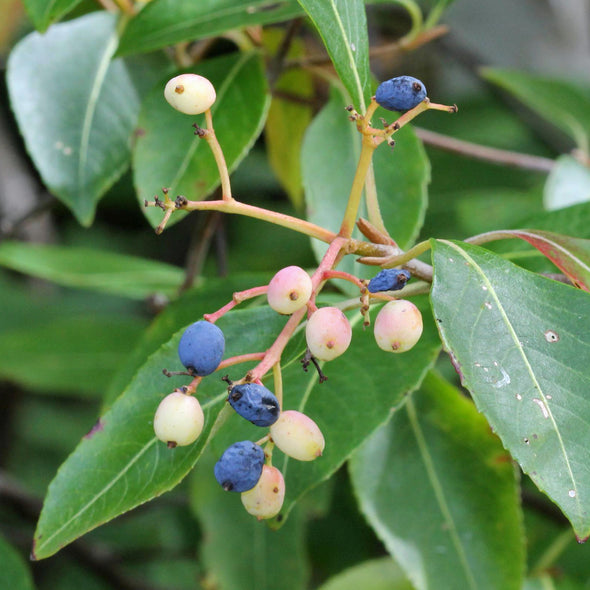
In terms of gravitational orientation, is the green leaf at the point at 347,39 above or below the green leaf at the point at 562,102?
above

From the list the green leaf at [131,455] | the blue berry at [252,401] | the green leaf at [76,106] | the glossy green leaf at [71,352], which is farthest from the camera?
the glossy green leaf at [71,352]

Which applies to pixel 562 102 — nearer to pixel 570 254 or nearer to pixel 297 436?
pixel 570 254

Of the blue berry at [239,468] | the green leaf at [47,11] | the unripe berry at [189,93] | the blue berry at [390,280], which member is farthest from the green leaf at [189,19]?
the blue berry at [239,468]

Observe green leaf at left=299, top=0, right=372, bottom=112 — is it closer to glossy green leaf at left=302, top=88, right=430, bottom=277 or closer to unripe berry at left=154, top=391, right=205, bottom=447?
A: glossy green leaf at left=302, top=88, right=430, bottom=277

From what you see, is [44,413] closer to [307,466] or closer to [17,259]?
[17,259]

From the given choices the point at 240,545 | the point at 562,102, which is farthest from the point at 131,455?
the point at 562,102

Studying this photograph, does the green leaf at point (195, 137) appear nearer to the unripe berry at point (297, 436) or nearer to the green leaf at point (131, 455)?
the green leaf at point (131, 455)

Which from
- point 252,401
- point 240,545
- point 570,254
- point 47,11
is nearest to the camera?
point 252,401
